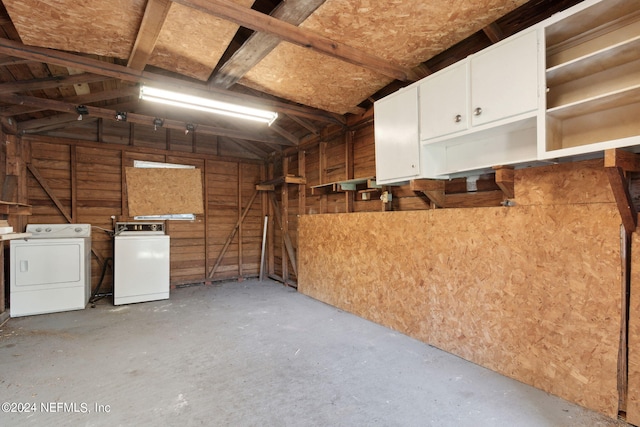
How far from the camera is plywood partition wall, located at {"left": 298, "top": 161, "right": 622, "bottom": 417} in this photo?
1.84m

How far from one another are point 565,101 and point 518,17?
799mm

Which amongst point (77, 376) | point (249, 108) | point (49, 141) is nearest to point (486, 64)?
point (249, 108)

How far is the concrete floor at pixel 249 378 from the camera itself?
1.83 meters

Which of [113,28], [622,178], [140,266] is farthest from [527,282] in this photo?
[140,266]

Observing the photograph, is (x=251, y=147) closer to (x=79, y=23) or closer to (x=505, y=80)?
(x=79, y=23)

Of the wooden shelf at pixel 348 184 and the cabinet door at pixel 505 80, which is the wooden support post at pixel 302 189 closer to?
the wooden shelf at pixel 348 184

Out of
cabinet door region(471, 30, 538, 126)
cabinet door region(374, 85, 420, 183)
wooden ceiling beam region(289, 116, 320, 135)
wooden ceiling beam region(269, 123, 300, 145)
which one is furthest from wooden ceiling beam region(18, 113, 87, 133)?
cabinet door region(471, 30, 538, 126)

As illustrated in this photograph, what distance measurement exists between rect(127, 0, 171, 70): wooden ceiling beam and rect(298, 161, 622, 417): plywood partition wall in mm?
2630

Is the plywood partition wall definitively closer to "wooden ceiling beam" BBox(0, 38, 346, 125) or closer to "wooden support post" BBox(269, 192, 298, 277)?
"wooden ceiling beam" BBox(0, 38, 346, 125)

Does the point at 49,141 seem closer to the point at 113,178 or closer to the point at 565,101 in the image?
the point at 113,178

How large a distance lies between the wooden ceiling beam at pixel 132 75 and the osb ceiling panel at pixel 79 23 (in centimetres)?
12

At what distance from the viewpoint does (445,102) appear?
239cm

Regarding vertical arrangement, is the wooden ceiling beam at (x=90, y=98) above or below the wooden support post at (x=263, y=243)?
above

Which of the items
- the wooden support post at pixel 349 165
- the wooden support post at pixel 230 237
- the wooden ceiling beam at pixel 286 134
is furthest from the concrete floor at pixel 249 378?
the wooden ceiling beam at pixel 286 134
